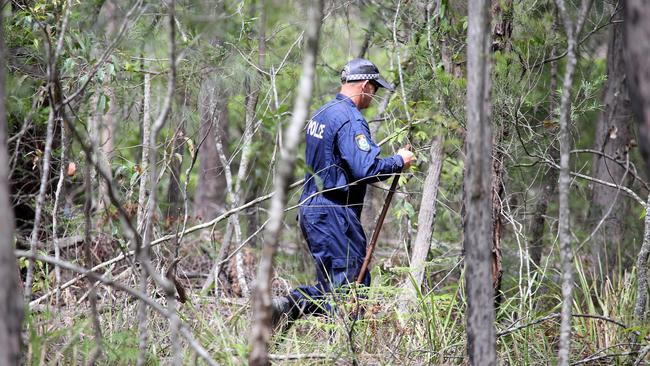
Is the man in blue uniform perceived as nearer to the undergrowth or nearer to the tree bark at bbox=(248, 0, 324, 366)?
the undergrowth

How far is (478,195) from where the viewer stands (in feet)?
11.6

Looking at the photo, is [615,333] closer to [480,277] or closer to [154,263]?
[480,277]

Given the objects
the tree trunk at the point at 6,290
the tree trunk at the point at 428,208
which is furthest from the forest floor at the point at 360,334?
the tree trunk at the point at 6,290

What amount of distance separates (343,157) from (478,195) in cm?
208

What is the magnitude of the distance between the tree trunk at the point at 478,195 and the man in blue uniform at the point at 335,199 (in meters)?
1.88

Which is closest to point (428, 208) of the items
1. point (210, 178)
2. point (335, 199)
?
point (335, 199)

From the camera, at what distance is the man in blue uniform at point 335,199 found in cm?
550

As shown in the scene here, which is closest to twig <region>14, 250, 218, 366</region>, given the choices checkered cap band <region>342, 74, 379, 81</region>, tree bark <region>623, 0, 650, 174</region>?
tree bark <region>623, 0, 650, 174</region>

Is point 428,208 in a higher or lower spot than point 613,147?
lower

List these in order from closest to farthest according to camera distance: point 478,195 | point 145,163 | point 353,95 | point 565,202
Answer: point 478,195, point 565,202, point 353,95, point 145,163

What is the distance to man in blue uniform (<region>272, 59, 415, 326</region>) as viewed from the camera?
217 inches

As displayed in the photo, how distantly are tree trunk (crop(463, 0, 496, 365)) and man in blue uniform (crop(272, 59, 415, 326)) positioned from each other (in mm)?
1883

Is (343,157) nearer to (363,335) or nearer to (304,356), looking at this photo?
(363,335)

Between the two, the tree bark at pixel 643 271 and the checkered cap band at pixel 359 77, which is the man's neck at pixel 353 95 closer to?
the checkered cap band at pixel 359 77
